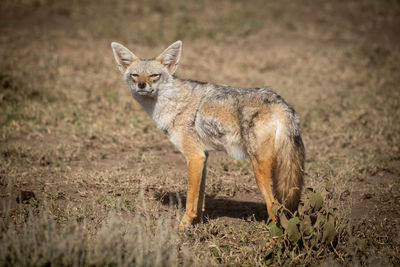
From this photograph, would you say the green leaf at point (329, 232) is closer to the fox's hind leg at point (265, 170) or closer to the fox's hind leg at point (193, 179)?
the fox's hind leg at point (265, 170)

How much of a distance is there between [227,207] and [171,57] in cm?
220

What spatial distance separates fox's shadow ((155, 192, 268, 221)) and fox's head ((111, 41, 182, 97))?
1.44 m

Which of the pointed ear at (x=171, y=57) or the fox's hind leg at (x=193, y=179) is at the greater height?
the pointed ear at (x=171, y=57)

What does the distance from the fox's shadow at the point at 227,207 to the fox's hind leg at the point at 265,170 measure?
0.90 meters

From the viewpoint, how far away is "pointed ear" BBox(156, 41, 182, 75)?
5.48 metres

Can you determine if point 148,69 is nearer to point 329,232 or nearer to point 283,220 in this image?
point 283,220

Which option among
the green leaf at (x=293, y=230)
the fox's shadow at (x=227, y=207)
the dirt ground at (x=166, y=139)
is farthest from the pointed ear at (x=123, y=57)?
the green leaf at (x=293, y=230)

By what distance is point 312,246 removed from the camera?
4184 millimetres

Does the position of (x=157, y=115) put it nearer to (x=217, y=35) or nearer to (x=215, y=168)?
(x=215, y=168)

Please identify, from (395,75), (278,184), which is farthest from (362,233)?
(395,75)

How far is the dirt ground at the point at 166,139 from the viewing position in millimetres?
4520

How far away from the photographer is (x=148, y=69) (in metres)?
5.33

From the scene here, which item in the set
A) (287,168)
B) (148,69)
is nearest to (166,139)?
(148,69)

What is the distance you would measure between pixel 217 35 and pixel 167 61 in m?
9.79
